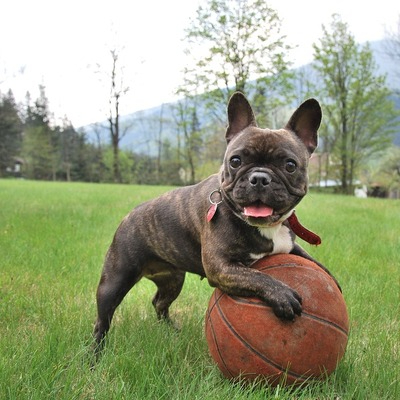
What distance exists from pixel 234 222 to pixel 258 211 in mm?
300

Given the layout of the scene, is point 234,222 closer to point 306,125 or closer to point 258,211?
point 258,211

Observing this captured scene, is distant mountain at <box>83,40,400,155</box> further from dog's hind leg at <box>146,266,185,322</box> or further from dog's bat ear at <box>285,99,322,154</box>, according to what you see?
dog's bat ear at <box>285,99,322,154</box>

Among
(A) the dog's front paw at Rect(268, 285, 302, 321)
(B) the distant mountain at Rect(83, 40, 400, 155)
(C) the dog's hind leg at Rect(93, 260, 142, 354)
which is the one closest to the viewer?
(A) the dog's front paw at Rect(268, 285, 302, 321)

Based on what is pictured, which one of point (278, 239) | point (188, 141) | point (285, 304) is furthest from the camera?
point (188, 141)

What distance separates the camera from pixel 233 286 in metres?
3.04

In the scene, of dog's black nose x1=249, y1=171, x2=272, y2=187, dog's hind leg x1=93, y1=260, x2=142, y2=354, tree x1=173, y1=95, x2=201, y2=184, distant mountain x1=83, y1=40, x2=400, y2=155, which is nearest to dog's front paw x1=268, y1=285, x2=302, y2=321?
dog's black nose x1=249, y1=171, x2=272, y2=187

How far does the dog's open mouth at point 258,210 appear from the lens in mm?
2922

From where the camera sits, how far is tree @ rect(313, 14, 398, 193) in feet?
122

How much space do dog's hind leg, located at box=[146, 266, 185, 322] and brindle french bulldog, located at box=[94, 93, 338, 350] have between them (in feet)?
1.14

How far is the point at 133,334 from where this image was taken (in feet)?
12.8

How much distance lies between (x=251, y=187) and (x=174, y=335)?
5.81 ft

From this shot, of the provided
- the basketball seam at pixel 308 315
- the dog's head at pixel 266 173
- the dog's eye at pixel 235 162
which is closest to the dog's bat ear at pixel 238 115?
the dog's head at pixel 266 173

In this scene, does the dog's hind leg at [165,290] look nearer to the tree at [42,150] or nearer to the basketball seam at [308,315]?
the basketball seam at [308,315]

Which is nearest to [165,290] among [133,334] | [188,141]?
[133,334]
